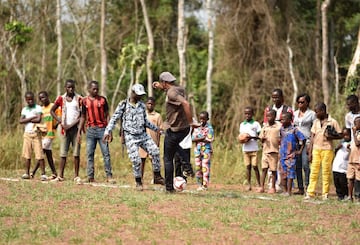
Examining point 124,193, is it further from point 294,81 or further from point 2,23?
point 2,23

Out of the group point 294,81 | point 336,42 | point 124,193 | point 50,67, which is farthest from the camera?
point 50,67

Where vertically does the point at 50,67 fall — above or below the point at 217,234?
above

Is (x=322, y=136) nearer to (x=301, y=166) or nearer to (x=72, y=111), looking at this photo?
(x=301, y=166)

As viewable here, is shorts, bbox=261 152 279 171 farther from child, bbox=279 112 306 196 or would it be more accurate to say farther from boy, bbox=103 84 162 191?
boy, bbox=103 84 162 191

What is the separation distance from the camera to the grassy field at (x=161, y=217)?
7.50m

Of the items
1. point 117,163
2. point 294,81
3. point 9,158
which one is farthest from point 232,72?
point 9,158

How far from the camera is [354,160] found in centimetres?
1056

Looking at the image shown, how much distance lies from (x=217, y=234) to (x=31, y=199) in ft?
11.2

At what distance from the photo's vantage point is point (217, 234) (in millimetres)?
7641

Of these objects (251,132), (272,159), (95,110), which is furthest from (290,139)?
(95,110)

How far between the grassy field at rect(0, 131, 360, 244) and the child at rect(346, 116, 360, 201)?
0.48 meters

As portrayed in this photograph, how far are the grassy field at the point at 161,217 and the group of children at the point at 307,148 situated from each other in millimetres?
455

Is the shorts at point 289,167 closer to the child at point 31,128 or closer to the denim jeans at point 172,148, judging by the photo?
the denim jeans at point 172,148

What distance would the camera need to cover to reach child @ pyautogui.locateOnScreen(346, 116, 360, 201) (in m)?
10.4
